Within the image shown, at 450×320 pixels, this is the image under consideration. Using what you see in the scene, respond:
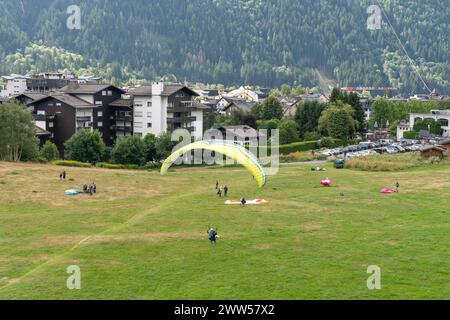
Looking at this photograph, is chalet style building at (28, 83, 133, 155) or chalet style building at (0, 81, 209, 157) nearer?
chalet style building at (28, 83, 133, 155)

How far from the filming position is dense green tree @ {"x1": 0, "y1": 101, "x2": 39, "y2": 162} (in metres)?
72.9

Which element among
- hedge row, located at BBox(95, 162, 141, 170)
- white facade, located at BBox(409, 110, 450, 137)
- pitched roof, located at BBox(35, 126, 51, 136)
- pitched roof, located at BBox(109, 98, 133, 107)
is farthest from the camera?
white facade, located at BBox(409, 110, 450, 137)

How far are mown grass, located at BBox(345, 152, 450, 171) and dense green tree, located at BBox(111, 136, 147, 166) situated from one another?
28.3m

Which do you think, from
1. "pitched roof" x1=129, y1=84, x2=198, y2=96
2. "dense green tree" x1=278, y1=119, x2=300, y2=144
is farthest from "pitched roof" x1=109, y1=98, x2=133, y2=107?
"dense green tree" x1=278, y1=119, x2=300, y2=144

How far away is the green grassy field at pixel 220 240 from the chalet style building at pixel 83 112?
41.7m

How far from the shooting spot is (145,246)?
35.7m

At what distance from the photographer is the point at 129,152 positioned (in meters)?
84.5

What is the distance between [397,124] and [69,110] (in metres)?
69.6

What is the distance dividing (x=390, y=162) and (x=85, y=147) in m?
40.5

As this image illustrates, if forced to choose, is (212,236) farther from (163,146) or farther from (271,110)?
(271,110)

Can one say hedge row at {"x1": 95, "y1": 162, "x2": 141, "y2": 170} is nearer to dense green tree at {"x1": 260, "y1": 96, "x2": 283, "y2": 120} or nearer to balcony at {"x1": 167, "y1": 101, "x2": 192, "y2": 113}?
balcony at {"x1": 167, "y1": 101, "x2": 192, "y2": 113}

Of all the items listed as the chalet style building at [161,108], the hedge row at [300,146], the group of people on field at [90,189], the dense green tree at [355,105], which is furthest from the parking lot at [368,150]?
the group of people on field at [90,189]

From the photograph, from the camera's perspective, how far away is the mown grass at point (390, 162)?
73000 mm
